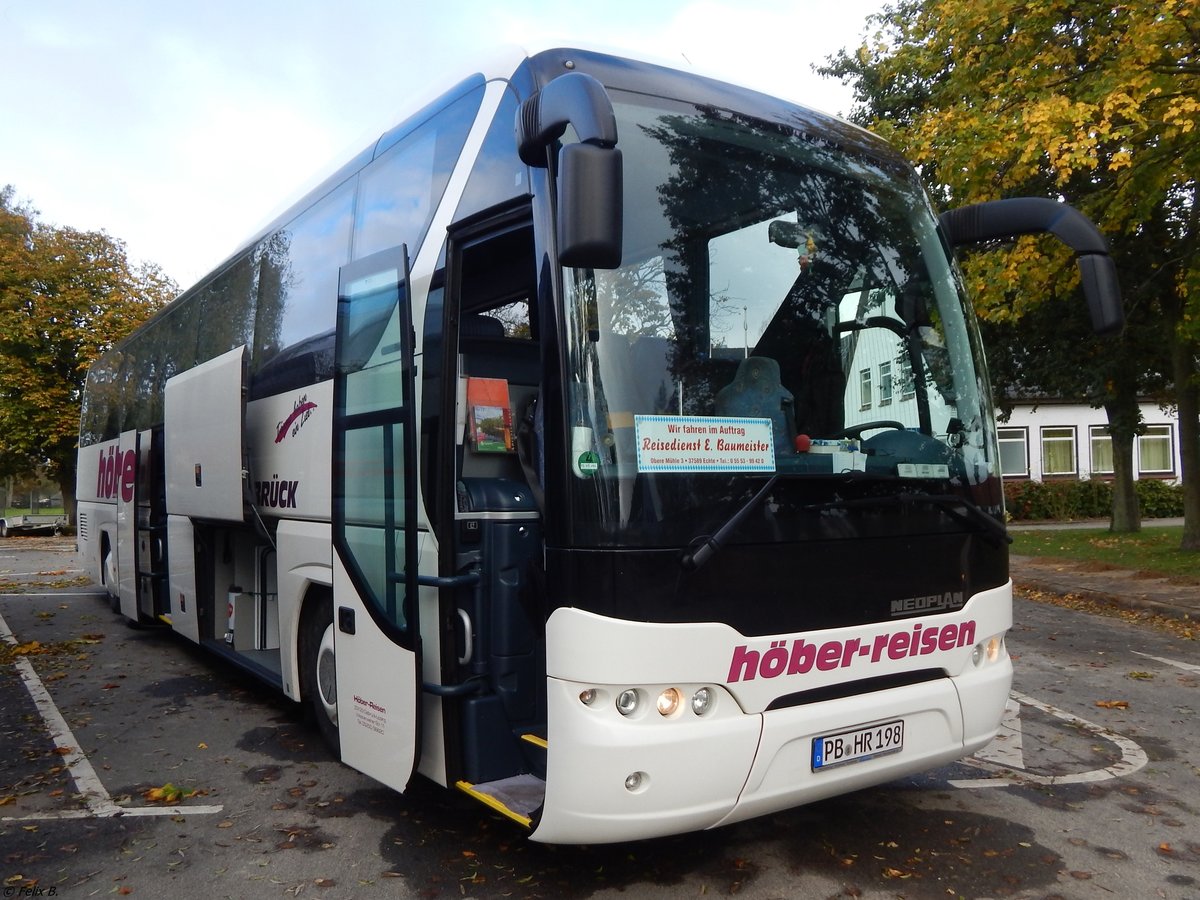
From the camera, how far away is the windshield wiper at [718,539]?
355 centimetres

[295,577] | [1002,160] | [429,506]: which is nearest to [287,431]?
[295,577]

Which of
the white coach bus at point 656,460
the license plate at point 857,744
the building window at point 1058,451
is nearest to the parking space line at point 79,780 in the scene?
the white coach bus at point 656,460

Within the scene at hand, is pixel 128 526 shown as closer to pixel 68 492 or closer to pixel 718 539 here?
pixel 718 539

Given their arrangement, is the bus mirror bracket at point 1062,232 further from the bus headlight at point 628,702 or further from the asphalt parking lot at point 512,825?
the bus headlight at point 628,702

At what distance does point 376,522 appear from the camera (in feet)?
15.1

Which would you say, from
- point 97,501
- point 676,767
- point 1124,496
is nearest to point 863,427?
point 676,767

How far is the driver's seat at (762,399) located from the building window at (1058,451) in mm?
36779

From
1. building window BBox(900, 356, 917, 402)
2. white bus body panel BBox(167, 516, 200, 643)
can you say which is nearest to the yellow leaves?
white bus body panel BBox(167, 516, 200, 643)

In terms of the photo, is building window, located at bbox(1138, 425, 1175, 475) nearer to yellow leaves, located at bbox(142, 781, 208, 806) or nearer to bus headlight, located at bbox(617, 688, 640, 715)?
yellow leaves, located at bbox(142, 781, 208, 806)

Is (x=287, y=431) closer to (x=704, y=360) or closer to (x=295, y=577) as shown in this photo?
(x=295, y=577)

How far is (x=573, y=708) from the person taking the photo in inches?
138

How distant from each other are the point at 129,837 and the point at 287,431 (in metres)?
2.50

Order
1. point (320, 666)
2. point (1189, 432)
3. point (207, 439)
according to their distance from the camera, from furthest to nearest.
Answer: point (1189, 432) < point (207, 439) < point (320, 666)

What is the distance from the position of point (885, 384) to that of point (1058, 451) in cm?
3672
